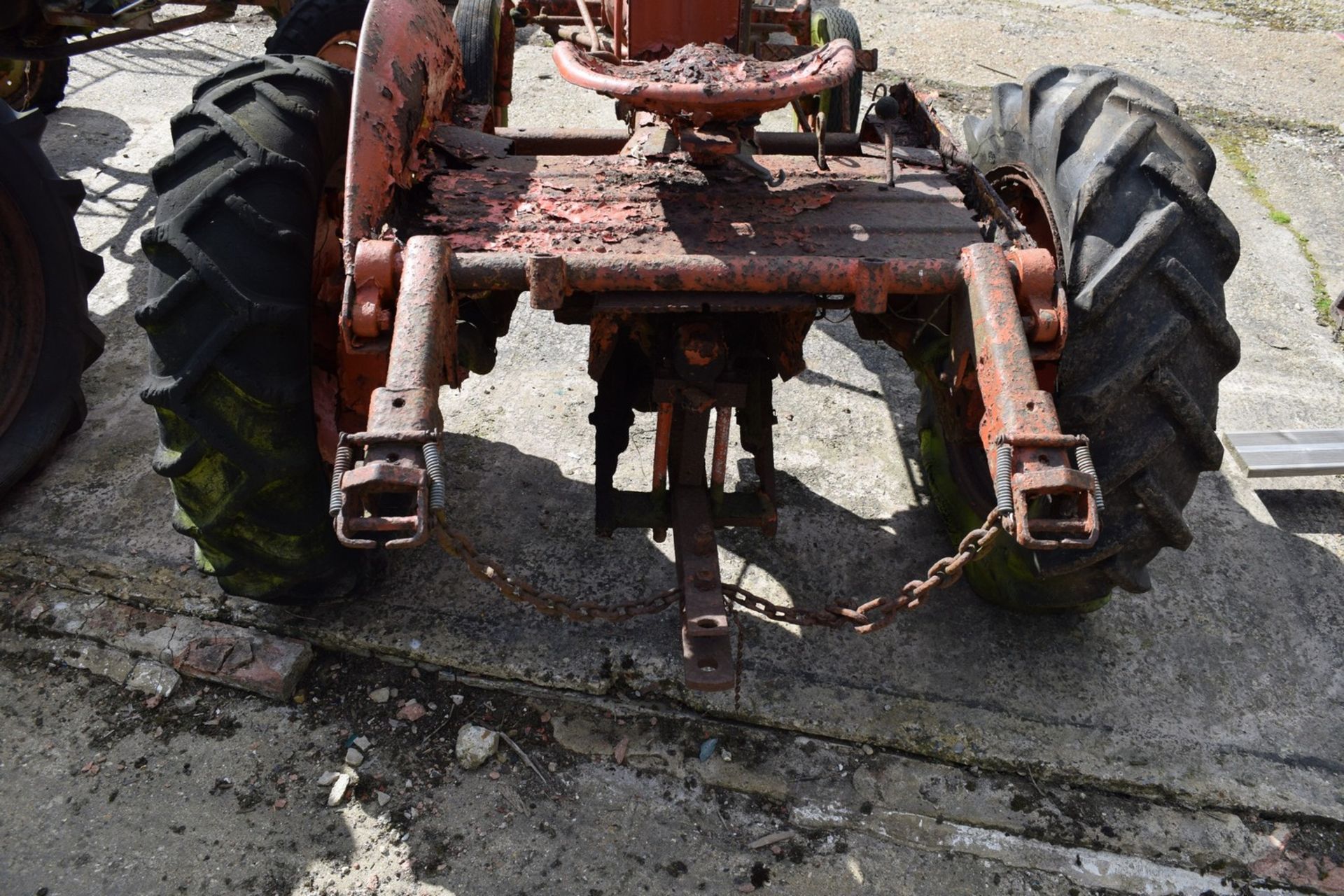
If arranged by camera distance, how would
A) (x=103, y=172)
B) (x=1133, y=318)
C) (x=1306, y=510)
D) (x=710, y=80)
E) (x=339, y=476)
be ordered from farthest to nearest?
1. (x=103, y=172)
2. (x=1306, y=510)
3. (x=1133, y=318)
4. (x=710, y=80)
5. (x=339, y=476)

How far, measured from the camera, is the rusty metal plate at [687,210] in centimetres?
241

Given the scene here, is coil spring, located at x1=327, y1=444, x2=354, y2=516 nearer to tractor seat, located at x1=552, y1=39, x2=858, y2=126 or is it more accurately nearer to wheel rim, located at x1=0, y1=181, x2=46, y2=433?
tractor seat, located at x1=552, y1=39, x2=858, y2=126

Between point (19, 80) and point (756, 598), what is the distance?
18.8ft

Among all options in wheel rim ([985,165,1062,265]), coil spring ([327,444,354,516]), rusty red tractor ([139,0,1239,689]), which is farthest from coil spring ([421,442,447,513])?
wheel rim ([985,165,1062,265])

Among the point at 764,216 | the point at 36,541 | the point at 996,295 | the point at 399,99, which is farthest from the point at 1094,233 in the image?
the point at 36,541

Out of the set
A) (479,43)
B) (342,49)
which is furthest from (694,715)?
(342,49)

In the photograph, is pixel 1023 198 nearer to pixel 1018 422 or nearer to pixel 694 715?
pixel 1018 422

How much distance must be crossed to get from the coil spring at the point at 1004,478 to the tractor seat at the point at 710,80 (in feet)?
2.90

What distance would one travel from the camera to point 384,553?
320 cm

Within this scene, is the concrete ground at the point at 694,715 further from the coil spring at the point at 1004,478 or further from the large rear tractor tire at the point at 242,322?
the coil spring at the point at 1004,478

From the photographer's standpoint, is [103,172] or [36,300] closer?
Result: [36,300]

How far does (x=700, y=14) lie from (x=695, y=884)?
8.37 feet

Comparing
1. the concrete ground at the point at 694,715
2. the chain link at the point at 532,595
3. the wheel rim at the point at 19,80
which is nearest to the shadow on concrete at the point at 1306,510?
the concrete ground at the point at 694,715

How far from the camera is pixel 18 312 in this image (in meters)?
3.53
